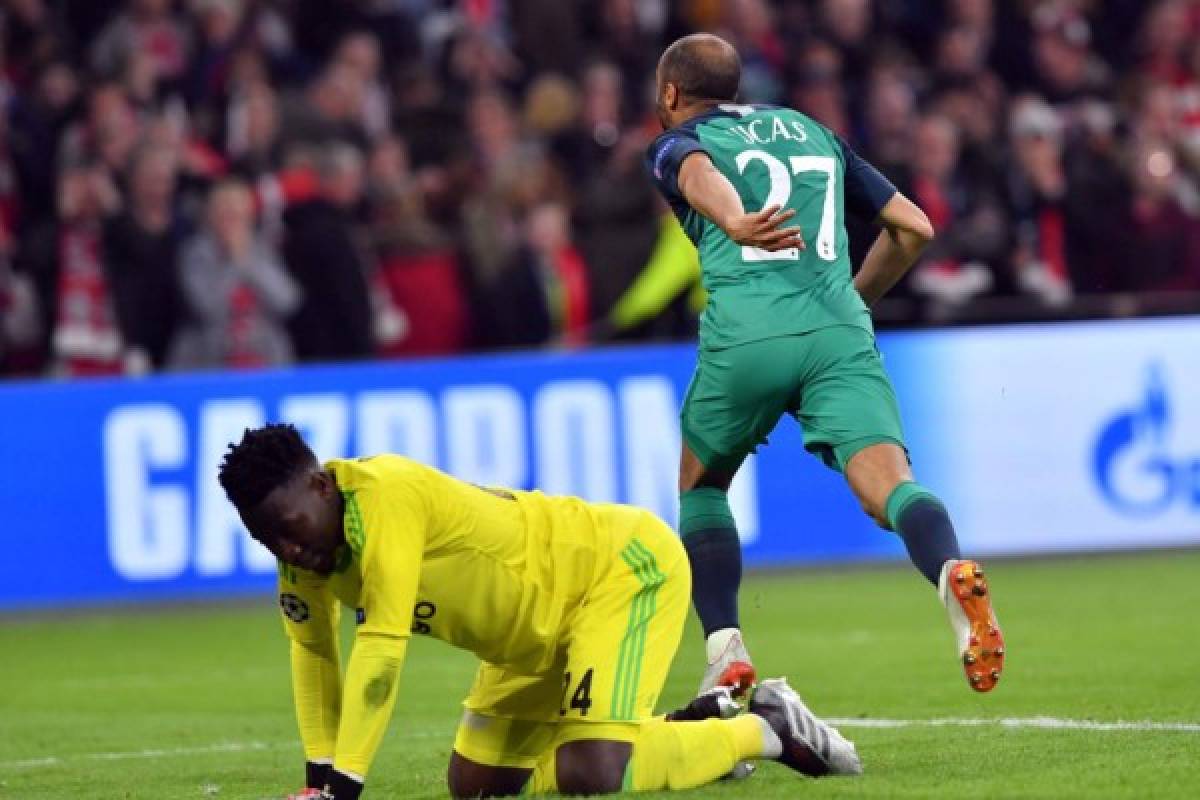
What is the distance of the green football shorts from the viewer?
7.87 metres

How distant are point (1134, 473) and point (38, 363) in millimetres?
6776

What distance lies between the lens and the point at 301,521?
6.40 meters

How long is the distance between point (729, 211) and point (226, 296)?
819cm

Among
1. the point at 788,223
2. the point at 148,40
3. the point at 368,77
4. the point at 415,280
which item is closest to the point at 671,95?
the point at 788,223

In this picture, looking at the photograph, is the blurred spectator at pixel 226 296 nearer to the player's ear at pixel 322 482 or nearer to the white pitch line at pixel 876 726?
the white pitch line at pixel 876 726

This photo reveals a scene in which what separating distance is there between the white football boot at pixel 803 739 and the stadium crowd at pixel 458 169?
24.7 ft

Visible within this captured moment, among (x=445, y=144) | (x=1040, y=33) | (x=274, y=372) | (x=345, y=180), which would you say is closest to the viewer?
(x=274, y=372)

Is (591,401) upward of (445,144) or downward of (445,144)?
downward

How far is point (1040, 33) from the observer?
2038 cm

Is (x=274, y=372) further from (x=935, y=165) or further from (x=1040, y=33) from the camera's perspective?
(x=1040, y=33)

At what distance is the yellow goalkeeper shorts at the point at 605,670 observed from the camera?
707 centimetres

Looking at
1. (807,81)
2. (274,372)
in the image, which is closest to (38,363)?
(274,372)

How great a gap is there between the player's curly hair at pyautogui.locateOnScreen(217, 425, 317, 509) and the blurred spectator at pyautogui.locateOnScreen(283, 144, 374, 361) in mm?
9347

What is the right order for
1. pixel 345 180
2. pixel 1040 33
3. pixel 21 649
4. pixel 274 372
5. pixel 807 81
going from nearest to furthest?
pixel 21 649
pixel 274 372
pixel 345 180
pixel 807 81
pixel 1040 33
